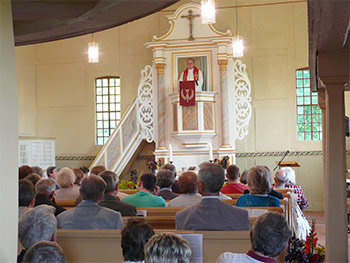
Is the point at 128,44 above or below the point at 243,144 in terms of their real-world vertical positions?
above

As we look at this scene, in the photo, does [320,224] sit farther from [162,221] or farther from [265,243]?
[265,243]

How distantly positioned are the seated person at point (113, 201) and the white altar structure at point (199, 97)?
279 inches

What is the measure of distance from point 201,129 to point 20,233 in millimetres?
8925

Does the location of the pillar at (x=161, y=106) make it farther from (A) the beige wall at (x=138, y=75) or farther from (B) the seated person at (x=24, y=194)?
(B) the seated person at (x=24, y=194)

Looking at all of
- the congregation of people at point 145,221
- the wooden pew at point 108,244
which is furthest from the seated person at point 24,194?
the wooden pew at point 108,244

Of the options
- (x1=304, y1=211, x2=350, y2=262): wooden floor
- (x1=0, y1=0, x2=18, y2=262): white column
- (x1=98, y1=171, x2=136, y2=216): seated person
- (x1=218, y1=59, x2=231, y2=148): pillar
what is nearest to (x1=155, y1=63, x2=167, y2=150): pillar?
(x1=218, y1=59, x2=231, y2=148): pillar

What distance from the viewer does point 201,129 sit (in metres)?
11.8

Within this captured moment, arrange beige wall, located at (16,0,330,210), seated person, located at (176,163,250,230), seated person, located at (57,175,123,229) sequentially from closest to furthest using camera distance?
1. seated person, located at (176,163,250,230)
2. seated person, located at (57,175,123,229)
3. beige wall, located at (16,0,330,210)

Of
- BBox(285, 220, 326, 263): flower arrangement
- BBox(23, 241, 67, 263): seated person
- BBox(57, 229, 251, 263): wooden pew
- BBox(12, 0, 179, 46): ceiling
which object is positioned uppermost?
BBox(12, 0, 179, 46): ceiling

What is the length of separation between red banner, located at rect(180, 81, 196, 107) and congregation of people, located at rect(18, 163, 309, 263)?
212 inches

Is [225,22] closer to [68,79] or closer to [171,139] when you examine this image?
[171,139]

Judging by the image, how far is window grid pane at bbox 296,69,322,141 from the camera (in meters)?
Result: 13.0

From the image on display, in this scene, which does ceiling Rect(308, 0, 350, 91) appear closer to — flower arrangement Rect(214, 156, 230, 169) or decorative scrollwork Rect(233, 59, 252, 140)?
flower arrangement Rect(214, 156, 230, 169)

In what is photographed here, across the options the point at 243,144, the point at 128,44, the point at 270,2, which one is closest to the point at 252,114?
the point at 243,144
